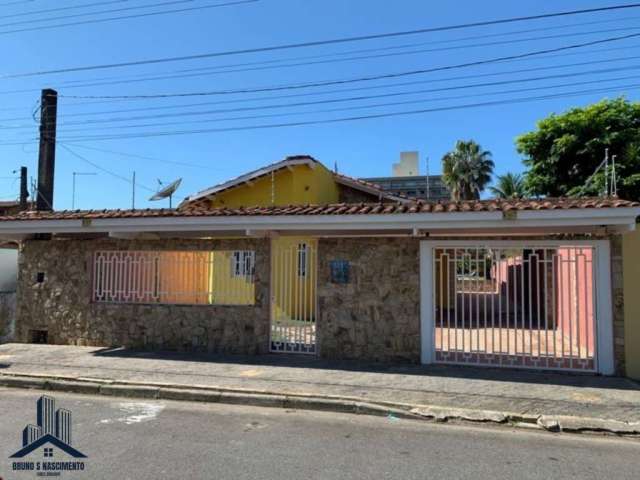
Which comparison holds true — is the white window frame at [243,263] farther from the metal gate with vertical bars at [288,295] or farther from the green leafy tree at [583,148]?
the green leafy tree at [583,148]

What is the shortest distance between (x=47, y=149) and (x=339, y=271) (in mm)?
14849

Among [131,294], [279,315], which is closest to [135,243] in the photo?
[131,294]

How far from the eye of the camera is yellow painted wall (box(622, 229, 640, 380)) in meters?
8.46

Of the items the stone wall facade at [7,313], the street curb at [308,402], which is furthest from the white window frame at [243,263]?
the stone wall facade at [7,313]

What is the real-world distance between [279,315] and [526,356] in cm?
491

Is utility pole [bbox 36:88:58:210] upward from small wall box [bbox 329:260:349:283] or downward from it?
upward

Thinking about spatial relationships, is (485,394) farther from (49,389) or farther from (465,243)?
(49,389)

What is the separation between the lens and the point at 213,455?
5016mm

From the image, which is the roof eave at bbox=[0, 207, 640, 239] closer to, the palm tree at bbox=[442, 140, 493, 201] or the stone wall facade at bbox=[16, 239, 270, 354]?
the stone wall facade at bbox=[16, 239, 270, 354]

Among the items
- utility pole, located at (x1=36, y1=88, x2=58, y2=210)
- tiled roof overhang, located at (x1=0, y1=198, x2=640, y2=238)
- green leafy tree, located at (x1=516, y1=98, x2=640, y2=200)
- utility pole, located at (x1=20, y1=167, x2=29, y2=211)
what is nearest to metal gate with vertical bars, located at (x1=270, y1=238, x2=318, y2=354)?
tiled roof overhang, located at (x1=0, y1=198, x2=640, y2=238)

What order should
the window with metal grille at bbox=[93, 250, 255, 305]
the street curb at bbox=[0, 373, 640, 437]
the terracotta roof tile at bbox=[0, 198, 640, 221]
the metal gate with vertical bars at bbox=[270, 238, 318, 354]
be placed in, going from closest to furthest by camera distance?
the street curb at bbox=[0, 373, 640, 437]
the terracotta roof tile at bbox=[0, 198, 640, 221]
the metal gate with vertical bars at bbox=[270, 238, 318, 354]
the window with metal grille at bbox=[93, 250, 255, 305]

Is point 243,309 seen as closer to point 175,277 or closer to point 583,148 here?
point 175,277

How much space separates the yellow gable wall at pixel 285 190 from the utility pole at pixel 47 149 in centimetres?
636

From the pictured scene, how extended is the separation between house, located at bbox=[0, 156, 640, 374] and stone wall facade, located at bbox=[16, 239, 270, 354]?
0.03 metres
